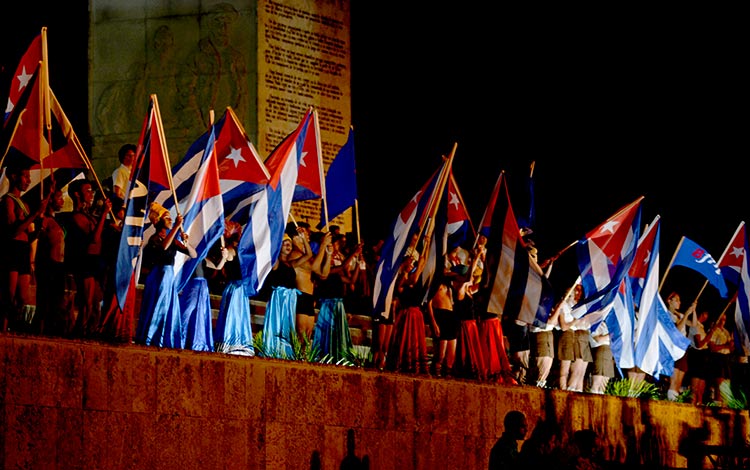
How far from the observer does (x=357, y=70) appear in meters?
36.3

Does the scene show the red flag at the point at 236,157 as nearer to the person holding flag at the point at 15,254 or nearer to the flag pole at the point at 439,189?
the flag pole at the point at 439,189

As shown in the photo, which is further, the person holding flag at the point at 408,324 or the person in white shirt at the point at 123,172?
the person holding flag at the point at 408,324

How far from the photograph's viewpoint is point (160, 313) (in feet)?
63.4

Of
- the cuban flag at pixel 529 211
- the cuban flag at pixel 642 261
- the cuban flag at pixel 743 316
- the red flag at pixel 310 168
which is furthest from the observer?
the cuban flag at pixel 743 316

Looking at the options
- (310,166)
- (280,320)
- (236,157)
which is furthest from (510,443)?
(310,166)

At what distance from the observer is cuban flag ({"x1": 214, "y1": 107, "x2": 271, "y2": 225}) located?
2125cm

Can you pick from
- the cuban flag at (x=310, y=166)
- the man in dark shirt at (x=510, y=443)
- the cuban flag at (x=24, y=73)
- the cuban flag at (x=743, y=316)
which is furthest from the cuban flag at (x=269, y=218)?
the cuban flag at (x=743, y=316)

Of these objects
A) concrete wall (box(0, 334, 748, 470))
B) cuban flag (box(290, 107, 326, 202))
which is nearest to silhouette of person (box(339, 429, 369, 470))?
concrete wall (box(0, 334, 748, 470))

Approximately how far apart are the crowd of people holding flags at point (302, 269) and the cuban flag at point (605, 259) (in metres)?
0.02

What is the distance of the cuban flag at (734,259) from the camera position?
25844 millimetres

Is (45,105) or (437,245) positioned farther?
(437,245)

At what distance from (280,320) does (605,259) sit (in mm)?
4757

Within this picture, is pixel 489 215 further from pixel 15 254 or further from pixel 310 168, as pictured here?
pixel 15 254

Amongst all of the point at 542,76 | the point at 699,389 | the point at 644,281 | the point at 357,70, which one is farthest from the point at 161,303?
the point at 542,76
